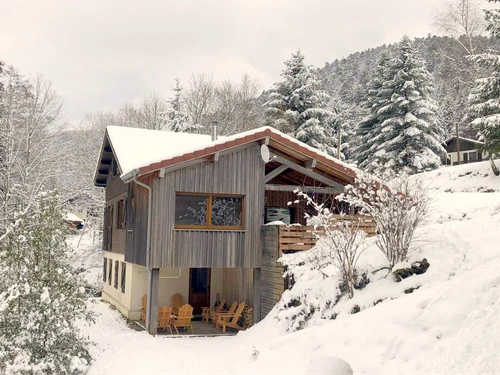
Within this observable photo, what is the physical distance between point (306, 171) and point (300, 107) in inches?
731

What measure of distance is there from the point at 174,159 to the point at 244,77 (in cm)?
2915

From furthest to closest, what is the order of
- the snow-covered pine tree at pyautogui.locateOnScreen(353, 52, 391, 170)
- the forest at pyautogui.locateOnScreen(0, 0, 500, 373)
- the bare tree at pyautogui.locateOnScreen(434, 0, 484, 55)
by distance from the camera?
the snow-covered pine tree at pyautogui.locateOnScreen(353, 52, 391, 170) → the bare tree at pyautogui.locateOnScreen(434, 0, 484, 55) → the forest at pyautogui.locateOnScreen(0, 0, 500, 373)

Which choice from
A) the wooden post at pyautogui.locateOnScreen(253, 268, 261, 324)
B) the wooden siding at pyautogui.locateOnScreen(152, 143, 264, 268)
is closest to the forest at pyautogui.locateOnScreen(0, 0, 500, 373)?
the wooden siding at pyautogui.locateOnScreen(152, 143, 264, 268)

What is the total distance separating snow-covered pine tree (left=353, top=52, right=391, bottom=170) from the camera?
3394cm

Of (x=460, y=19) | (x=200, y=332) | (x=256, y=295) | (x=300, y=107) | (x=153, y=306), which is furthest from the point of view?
(x=300, y=107)

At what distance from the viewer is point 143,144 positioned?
61.3 ft

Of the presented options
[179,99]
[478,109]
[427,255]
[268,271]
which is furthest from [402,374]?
[179,99]

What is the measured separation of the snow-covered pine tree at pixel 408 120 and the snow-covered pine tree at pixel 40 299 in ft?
78.0

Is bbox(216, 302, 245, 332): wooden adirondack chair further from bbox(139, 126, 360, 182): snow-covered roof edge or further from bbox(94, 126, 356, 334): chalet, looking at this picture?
Result: bbox(139, 126, 360, 182): snow-covered roof edge

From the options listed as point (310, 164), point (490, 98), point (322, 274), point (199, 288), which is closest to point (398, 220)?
point (322, 274)

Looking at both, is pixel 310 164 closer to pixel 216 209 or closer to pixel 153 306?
pixel 216 209

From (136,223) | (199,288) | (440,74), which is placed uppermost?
(440,74)

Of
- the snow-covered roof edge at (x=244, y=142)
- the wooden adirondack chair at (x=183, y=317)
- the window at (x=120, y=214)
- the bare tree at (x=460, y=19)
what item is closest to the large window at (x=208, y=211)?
the snow-covered roof edge at (x=244, y=142)

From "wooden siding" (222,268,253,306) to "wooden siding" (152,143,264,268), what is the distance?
1.72m
